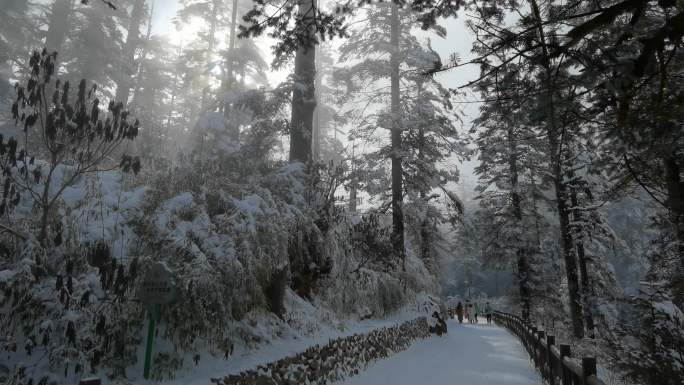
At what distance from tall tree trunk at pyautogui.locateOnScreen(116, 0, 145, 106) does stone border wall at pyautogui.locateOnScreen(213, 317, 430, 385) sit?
20.2 meters

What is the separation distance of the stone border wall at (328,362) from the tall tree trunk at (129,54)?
66.1 feet

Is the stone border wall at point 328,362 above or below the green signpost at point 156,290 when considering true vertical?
below

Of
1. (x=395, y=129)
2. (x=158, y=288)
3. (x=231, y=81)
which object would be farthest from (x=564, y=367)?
(x=231, y=81)

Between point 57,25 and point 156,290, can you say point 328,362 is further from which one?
point 57,25

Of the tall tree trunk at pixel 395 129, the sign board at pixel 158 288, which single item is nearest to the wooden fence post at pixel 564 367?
the sign board at pixel 158 288

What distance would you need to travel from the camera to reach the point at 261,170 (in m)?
8.61

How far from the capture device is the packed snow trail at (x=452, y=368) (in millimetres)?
7629

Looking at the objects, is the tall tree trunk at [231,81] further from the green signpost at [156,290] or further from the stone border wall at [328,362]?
the green signpost at [156,290]

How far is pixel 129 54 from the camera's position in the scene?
87.0 ft

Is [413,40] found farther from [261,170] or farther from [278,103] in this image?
[261,170]

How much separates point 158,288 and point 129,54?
26794 millimetres

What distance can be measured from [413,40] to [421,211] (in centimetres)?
769

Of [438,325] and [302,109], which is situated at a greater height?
[302,109]

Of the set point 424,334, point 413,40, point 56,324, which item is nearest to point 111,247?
point 56,324
